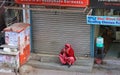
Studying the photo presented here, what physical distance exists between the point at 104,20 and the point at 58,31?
6.68 feet

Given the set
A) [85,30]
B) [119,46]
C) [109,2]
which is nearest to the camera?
[109,2]

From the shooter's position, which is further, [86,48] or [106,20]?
[86,48]

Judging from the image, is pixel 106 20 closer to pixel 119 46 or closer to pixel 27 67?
pixel 119 46

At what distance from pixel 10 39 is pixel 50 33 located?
182cm

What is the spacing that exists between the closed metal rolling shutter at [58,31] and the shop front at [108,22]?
1.77 ft

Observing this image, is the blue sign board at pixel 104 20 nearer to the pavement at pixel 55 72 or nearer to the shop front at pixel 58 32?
the shop front at pixel 58 32

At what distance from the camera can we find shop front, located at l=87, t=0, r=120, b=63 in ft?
41.4

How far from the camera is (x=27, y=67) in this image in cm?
1298

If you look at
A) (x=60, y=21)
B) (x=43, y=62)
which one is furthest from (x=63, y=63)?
(x=60, y=21)

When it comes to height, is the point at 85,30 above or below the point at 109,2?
below

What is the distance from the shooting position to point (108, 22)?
12.8 metres

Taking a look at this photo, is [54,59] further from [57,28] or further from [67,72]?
[57,28]

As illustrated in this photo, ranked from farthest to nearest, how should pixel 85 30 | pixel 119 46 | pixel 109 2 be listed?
pixel 119 46, pixel 85 30, pixel 109 2

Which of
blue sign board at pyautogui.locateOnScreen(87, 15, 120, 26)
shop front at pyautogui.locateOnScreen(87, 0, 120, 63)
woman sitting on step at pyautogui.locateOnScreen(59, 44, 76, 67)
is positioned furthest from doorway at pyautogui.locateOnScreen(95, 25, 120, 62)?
woman sitting on step at pyautogui.locateOnScreen(59, 44, 76, 67)
